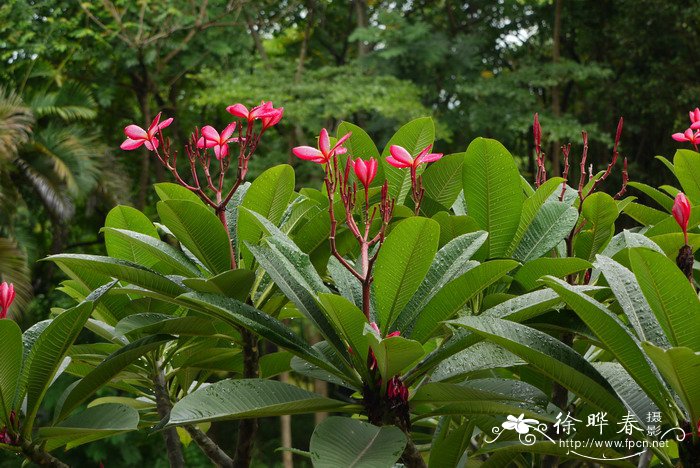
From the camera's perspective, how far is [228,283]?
88 cm

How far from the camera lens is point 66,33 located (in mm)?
9062

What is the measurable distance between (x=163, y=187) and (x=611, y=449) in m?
0.64

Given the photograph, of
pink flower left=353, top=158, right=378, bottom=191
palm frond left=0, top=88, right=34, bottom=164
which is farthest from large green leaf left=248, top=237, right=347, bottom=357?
palm frond left=0, top=88, right=34, bottom=164

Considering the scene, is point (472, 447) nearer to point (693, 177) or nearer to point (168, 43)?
point (693, 177)

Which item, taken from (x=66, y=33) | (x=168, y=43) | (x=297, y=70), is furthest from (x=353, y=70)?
(x=66, y=33)

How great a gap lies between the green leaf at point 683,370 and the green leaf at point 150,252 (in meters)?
0.51

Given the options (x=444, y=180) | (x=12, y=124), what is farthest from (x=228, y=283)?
(x=12, y=124)

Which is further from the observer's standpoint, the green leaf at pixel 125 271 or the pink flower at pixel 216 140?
the pink flower at pixel 216 140

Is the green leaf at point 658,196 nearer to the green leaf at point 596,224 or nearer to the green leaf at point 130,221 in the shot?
the green leaf at point 596,224

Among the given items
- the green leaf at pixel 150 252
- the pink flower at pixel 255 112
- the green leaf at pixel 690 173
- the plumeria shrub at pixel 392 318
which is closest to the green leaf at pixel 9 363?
the plumeria shrub at pixel 392 318

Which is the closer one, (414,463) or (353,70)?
(414,463)

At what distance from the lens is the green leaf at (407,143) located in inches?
44.8

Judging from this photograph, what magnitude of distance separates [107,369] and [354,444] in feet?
0.97

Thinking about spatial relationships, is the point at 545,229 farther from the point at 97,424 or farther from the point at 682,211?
A: the point at 97,424
